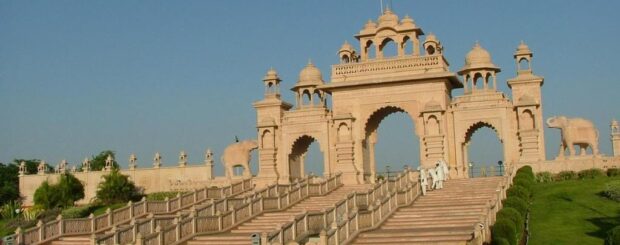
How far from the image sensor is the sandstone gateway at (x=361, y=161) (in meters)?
25.5

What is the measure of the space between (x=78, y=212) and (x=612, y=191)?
2843cm

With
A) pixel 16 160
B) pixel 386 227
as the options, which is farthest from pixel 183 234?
pixel 16 160

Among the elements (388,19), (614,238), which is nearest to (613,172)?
(388,19)

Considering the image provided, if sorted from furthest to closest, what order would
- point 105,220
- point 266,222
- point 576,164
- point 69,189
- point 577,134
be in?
point 69,189 → point 577,134 → point 576,164 → point 105,220 → point 266,222

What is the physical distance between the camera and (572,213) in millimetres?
27422

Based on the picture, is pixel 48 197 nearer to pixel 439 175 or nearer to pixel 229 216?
pixel 229 216

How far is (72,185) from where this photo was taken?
50125 millimetres

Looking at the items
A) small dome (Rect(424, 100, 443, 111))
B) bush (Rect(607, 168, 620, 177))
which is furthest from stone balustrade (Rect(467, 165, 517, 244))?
small dome (Rect(424, 100, 443, 111))

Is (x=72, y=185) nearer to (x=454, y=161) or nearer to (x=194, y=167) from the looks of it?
(x=194, y=167)

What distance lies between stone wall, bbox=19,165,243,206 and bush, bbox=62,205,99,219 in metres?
4.19

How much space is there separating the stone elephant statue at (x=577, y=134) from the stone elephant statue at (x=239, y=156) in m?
17.0

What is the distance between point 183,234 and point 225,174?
68.3 ft

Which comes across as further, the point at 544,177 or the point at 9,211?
the point at 9,211

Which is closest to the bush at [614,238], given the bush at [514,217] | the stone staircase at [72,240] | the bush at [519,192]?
the bush at [514,217]
